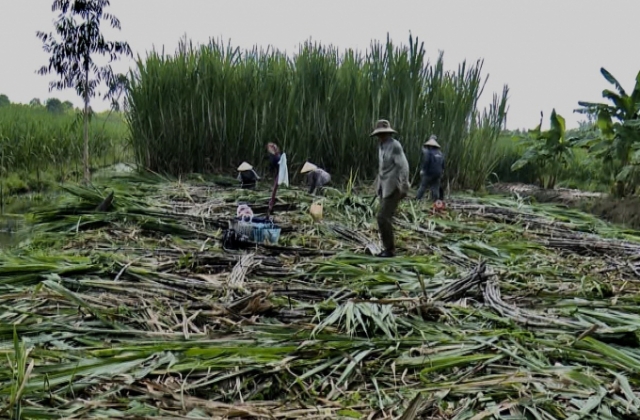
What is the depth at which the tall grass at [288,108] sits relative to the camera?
9.95m

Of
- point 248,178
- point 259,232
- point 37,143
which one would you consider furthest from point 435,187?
point 37,143

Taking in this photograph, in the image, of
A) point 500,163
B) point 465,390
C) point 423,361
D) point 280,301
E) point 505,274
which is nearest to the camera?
point 465,390

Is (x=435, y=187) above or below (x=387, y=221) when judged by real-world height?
above

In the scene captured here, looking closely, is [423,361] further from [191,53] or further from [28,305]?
[191,53]

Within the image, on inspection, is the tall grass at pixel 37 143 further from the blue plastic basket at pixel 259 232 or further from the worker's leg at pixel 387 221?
the worker's leg at pixel 387 221

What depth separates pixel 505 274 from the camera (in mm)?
4117

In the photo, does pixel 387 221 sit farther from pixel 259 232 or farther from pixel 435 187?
pixel 435 187

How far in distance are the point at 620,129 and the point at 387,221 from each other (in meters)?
6.19

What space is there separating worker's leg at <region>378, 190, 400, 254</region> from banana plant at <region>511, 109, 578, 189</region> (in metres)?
7.54

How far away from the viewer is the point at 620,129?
8914mm

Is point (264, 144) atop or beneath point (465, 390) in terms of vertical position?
atop

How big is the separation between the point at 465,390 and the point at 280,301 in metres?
1.35

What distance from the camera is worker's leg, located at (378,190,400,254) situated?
15.7 ft

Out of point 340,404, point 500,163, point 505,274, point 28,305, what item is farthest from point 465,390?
point 500,163
